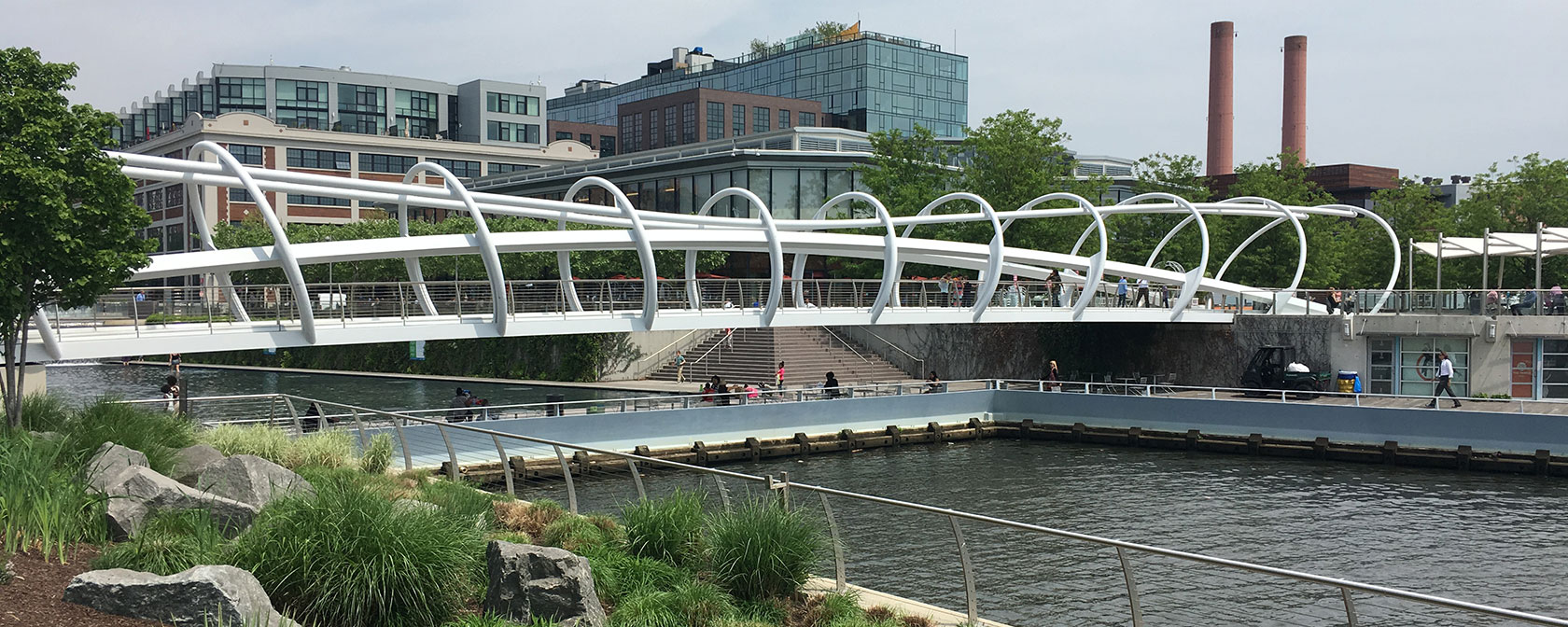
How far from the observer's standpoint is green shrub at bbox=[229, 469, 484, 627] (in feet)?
27.6

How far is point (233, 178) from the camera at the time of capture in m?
27.1

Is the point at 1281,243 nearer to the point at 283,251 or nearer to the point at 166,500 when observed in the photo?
the point at 283,251

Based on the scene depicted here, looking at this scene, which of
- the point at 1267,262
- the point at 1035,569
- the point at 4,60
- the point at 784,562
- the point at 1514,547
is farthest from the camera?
the point at 1267,262

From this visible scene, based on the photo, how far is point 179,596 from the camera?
710cm

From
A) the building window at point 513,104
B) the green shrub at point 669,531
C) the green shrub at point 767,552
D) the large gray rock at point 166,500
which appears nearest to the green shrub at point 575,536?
the green shrub at point 669,531

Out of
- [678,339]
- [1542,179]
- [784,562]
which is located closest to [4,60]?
[784,562]

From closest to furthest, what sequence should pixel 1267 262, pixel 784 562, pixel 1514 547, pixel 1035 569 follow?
pixel 784 562
pixel 1035 569
pixel 1514 547
pixel 1267 262

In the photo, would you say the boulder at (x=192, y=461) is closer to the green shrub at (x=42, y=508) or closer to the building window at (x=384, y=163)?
the green shrub at (x=42, y=508)

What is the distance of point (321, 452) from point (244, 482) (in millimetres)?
6085

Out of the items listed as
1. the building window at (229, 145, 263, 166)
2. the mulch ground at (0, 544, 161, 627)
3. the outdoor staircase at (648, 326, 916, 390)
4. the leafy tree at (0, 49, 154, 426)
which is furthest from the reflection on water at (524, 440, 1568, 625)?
the building window at (229, 145, 263, 166)

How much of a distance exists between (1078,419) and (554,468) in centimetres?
1758

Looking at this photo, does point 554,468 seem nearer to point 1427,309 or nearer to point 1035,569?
point 1035,569

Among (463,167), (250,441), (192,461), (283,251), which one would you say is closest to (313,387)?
(283,251)

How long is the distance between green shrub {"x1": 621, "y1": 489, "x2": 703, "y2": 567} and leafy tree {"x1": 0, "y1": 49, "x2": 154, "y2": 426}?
26.7ft
